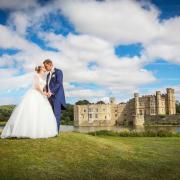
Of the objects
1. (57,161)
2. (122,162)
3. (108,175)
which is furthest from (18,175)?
(122,162)

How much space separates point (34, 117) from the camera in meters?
11.6

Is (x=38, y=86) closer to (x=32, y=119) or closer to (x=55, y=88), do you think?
(x=55, y=88)

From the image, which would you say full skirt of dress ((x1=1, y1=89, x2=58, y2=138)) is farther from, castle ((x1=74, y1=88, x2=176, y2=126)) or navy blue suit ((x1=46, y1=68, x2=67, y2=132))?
castle ((x1=74, y1=88, x2=176, y2=126))

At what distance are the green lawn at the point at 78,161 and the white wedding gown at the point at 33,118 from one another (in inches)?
14.9

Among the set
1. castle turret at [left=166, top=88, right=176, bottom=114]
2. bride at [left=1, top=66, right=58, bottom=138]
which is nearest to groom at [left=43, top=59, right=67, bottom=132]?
bride at [left=1, top=66, right=58, bottom=138]

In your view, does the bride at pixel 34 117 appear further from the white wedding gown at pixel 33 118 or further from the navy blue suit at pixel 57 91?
the navy blue suit at pixel 57 91

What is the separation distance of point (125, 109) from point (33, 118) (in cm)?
11610

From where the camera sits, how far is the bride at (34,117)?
37.8 feet

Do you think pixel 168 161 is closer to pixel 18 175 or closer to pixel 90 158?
pixel 90 158

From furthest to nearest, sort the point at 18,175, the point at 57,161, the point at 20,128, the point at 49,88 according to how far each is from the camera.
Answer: the point at 49,88
the point at 20,128
the point at 57,161
the point at 18,175

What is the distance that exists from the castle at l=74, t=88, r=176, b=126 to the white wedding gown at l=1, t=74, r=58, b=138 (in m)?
105

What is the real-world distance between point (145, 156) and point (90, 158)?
1.91 metres

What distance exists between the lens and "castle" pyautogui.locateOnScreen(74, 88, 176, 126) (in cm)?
12062

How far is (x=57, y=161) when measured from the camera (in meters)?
9.59
